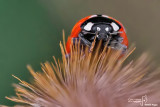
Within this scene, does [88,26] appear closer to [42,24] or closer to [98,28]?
[98,28]

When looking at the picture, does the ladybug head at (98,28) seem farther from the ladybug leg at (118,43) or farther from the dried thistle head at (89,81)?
the dried thistle head at (89,81)

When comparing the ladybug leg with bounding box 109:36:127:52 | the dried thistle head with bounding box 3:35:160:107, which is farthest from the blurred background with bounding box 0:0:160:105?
the dried thistle head with bounding box 3:35:160:107

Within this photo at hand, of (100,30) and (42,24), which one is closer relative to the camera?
(100,30)

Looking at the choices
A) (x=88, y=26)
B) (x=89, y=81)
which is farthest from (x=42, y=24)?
(x=89, y=81)

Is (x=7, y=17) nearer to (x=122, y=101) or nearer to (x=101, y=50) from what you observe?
(x=101, y=50)

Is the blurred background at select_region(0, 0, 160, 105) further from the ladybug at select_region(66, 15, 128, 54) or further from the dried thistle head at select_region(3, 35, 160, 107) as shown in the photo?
the dried thistle head at select_region(3, 35, 160, 107)
